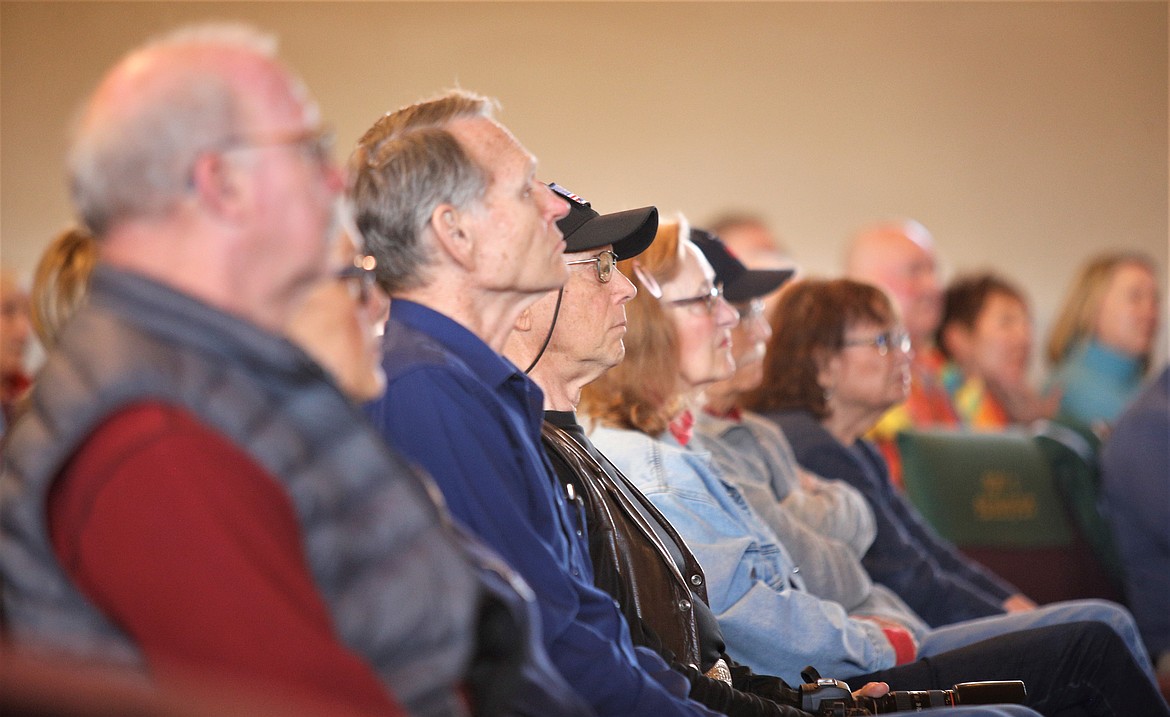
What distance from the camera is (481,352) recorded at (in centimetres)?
163

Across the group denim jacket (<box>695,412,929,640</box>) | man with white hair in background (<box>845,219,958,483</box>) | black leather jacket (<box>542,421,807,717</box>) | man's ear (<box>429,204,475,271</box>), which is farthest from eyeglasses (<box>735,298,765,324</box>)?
man with white hair in background (<box>845,219,958,483</box>)

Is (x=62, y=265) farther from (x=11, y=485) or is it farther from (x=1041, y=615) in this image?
(x=1041, y=615)

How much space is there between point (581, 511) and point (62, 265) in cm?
92

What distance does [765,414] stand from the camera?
3.28m

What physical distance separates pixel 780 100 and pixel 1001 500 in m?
2.81

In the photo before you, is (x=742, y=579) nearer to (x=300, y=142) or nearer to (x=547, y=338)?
(x=547, y=338)

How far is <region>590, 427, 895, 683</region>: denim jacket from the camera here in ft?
7.29

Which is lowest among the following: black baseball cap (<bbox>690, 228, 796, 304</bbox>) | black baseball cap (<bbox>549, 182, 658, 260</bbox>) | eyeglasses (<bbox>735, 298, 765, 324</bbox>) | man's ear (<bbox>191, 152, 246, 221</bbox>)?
eyeglasses (<bbox>735, 298, 765, 324</bbox>)

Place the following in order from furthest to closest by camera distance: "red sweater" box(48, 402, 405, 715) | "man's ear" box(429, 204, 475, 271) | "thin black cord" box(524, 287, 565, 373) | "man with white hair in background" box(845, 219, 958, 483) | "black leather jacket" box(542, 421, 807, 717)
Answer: "man with white hair in background" box(845, 219, 958, 483) < "thin black cord" box(524, 287, 565, 373) < "black leather jacket" box(542, 421, 807, 717) < "man's ear" box(429, 204, 475, 271) < "red sweater" box(48, 402, 405, 715)

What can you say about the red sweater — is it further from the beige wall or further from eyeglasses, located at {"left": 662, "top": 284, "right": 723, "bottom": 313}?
the beige wall

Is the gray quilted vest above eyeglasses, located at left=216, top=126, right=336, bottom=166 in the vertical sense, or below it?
below

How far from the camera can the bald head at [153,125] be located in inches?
44.1

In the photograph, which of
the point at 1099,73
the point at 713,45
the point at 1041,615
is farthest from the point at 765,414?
the point at 1099,73

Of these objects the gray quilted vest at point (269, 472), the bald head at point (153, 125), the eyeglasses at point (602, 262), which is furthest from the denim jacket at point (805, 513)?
the bald head at point (153, 125)
